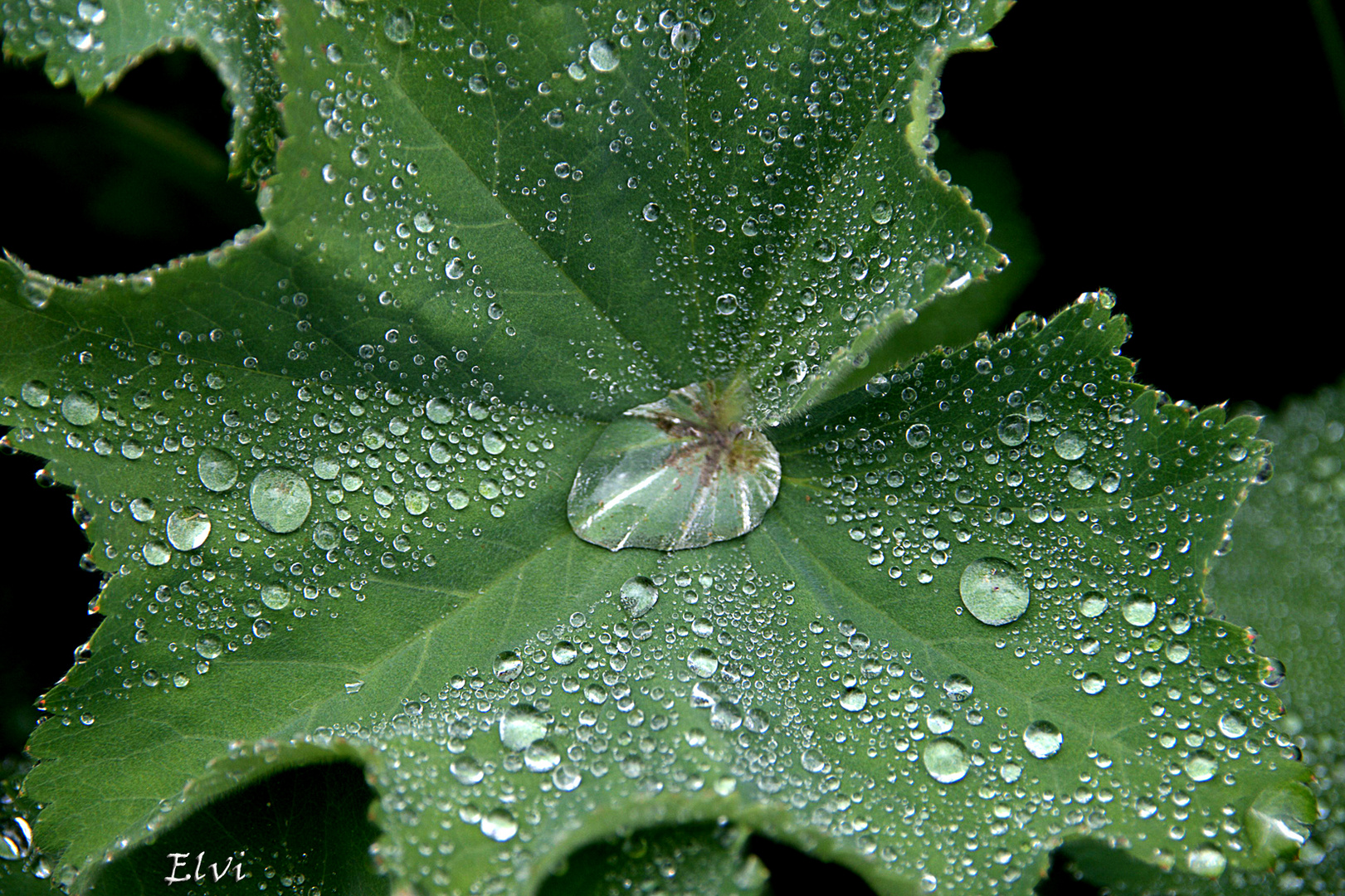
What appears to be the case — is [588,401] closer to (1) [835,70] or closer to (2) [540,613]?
(2) [540,613]

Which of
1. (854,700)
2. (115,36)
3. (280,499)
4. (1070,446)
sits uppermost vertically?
(115,36)

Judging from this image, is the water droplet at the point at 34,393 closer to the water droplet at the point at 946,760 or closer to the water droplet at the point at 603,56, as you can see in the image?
the water droplet at the point at 603,56

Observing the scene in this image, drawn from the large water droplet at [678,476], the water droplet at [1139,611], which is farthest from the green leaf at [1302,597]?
the large water droplet at [678,476]

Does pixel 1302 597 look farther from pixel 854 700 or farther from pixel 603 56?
pixel 603 56

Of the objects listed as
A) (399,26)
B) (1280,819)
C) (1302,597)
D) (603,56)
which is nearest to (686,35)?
(603,56)

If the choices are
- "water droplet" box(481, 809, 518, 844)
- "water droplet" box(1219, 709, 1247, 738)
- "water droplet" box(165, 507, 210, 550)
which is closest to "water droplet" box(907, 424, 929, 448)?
"water droplet" box(1219, 709, 1247, 738)
